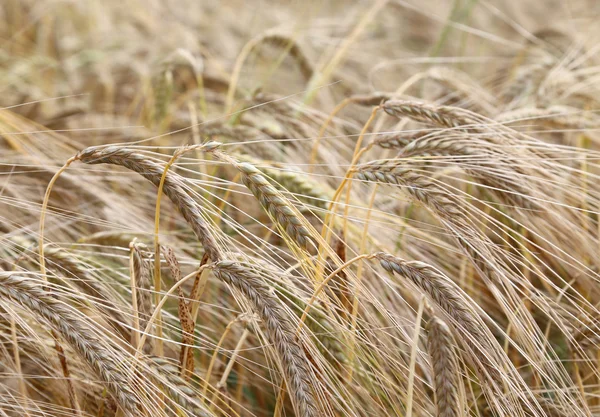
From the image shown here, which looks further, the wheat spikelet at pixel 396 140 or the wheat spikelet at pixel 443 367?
the wheat spikelet at pixel 396 140

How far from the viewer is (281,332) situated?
859mm

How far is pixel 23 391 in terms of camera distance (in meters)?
0.98

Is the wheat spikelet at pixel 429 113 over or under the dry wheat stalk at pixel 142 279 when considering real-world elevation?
over

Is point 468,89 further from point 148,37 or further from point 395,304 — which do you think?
point 148,37

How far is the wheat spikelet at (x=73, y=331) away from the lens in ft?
2.78

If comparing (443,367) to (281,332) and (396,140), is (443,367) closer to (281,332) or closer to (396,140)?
(281,332)

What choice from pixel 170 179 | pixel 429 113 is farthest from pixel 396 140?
pixel 170 179

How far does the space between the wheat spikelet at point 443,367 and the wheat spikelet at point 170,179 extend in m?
0.35

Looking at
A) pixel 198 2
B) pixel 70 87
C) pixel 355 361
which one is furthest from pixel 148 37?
pixel 355 361

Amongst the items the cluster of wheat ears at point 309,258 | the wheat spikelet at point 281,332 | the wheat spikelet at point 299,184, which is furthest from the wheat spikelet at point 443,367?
the wheat spikelet at point 299,184

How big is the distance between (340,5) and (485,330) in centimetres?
388

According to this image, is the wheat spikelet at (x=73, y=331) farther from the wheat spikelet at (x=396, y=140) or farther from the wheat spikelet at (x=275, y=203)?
the wheat spikelet at (x=396, y=140)

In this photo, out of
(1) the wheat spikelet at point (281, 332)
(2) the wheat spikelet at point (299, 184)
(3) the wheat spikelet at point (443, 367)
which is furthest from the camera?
(2) the wheat spikelet at point (299, 184)

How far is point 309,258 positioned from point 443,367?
11.3 inches
